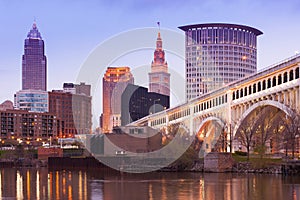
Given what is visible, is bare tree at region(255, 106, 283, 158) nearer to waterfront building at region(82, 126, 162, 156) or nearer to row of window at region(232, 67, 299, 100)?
row of window at region(232, 67, 299, 100)

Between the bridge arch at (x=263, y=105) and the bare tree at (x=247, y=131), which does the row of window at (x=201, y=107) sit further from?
the bare tree at (x=247, y=131)

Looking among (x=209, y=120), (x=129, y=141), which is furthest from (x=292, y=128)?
(x=209, y=120)

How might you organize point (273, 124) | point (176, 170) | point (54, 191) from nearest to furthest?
point (54, 191)
point (176, 170)
point (273, 124)

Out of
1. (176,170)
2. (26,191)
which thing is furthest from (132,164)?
(26,191)

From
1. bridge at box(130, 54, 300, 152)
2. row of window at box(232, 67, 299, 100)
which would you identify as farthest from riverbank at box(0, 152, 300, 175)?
row of window at box(232, 67, 299, 100)

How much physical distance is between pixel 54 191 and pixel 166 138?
193ft

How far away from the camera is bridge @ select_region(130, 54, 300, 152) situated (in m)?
90.3

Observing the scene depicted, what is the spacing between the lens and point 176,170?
89062 millimetres

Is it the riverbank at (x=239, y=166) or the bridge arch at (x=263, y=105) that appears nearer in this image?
the riverbank at (x=239, y=166)

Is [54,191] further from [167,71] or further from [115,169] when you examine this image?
[167,71]

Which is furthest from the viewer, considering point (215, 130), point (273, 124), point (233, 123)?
point (215, 130)

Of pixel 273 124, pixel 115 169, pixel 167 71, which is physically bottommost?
pixel 115 169

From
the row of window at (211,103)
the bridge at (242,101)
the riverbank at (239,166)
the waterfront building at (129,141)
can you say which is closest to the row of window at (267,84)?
the bridge at (242,101)

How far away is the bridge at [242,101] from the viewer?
90312mm
